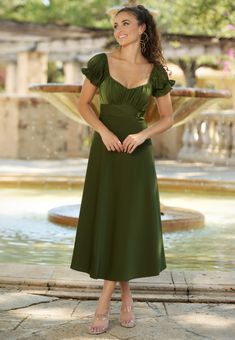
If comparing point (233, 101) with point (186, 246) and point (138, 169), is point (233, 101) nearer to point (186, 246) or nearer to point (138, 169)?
point (186, 246)

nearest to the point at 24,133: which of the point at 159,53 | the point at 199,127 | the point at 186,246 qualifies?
the point at 199,127

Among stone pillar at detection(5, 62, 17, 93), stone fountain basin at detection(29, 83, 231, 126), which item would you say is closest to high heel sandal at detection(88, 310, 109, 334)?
stone fountain basin at detection(29, 83, 231, 126)

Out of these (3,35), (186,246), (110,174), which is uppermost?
(3,35)

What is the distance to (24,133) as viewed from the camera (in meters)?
15.8

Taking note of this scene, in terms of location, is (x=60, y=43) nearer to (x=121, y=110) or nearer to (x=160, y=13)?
(x=160, y=13)

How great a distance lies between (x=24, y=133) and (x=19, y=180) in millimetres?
5002

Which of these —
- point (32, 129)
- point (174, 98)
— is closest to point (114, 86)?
point (174, 98)

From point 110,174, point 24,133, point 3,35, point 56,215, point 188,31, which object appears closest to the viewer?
point 110,174

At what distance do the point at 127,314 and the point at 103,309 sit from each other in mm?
121

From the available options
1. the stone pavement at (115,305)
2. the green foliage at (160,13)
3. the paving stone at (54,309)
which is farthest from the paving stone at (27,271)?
the green foliage at (160,13)

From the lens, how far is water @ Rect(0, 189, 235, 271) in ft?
18.6

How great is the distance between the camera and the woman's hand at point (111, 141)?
3857 millimetres

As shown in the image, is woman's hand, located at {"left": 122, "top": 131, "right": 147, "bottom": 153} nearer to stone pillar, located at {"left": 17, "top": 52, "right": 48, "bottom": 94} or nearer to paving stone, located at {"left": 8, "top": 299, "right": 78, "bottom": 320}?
paving stone, located at {"left": 8, "top": 299, "right": 78, "bottom": 320}

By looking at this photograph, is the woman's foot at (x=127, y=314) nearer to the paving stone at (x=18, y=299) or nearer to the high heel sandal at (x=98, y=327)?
the high heel sandal at (x=98, y=327)
